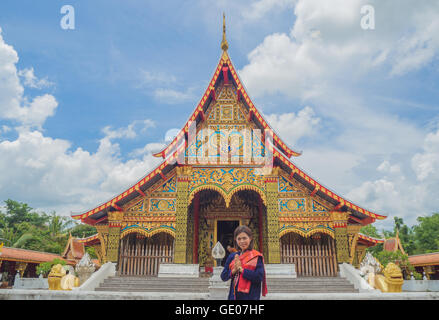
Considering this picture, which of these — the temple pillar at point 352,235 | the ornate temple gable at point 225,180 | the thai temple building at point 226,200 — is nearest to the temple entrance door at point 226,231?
the thai temple building at point 226,200

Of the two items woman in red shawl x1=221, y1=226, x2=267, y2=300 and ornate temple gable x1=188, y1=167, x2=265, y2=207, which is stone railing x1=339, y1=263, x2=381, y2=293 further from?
woman in red shawl x1=221, y1=226, x2=267, y2=300

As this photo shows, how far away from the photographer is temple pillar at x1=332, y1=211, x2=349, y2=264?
10883 mm

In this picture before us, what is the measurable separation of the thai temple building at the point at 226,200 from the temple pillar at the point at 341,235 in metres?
0.03

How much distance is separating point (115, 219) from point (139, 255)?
176 cm

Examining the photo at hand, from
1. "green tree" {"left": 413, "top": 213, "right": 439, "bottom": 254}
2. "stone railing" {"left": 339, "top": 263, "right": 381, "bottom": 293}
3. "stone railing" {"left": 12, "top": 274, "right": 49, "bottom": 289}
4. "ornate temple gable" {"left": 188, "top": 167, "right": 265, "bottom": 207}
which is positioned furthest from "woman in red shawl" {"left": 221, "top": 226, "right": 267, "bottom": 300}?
"green tree" {"left": 413, "top": 213, "right": 439, "bottom": 254}

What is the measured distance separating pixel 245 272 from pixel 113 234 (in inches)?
358

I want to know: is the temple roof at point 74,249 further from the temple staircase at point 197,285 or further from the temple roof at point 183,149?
the temple staircase at point 197,285

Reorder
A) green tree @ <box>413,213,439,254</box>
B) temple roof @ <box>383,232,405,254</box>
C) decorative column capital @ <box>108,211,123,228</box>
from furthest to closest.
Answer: green tree @ <box>413,213,439,254</box> → temple roof @ <box>383,232,405,254</box> → decorative column capital @ <box>108,211,123,228</box>

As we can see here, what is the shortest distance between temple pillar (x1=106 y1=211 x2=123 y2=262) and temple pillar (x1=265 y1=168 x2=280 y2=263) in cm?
571

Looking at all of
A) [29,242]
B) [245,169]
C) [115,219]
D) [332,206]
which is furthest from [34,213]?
[332,206]

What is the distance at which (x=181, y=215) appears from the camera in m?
11.4
